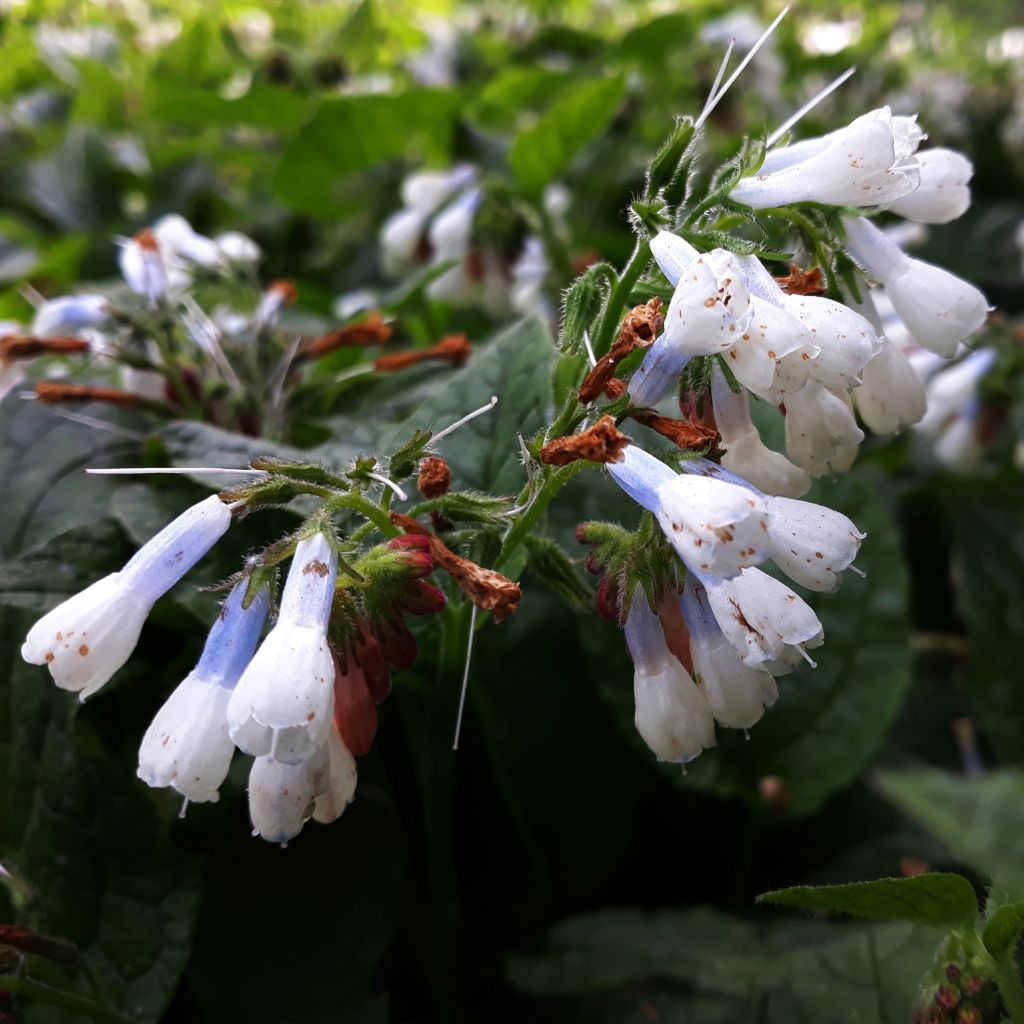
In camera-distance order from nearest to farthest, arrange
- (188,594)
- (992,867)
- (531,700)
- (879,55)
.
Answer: (992,867), (188,594), (531,700), (879,55)

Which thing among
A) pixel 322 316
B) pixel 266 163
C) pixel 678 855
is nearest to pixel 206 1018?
pixel 678 855

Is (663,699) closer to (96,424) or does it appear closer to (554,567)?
(554,567)

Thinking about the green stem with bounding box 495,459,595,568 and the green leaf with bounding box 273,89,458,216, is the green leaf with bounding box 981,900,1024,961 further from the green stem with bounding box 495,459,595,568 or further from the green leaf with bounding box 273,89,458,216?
the green leaf with bounding box 273,89,458,216

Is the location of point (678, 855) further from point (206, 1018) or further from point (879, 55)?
point (879, 55)

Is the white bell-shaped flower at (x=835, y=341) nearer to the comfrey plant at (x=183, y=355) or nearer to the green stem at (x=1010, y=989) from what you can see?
the green stem at (x=1010, y=989)

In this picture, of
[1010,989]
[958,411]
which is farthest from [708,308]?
[958,411]

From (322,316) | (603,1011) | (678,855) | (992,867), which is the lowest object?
(678,855)
